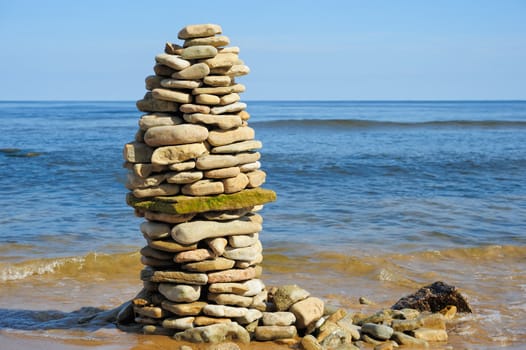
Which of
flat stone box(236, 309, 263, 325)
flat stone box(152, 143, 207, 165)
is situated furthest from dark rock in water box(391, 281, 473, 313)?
flat stone box(152, 143, 207, 165)

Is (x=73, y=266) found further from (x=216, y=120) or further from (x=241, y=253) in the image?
(x=216, y=120)

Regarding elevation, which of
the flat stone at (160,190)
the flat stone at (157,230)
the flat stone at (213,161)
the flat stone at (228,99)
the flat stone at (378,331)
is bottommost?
the flat stone at (378,331)

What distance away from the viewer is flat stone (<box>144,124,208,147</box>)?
8664 millimetres

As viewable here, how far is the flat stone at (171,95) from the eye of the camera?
8781 mm

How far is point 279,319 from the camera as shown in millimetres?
9062

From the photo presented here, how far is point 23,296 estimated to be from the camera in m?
11.7

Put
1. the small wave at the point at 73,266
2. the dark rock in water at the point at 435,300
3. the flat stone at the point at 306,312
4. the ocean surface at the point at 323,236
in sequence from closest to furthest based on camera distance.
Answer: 1. the flat stone at the point at 306,312
2. the dark rock in water at the point at 435,300
3. the ocean surface at the point at 323,236
4. the small wave at the point at 73,266

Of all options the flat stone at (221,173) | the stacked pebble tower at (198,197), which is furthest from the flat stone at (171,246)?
the flat stone at (221,173)

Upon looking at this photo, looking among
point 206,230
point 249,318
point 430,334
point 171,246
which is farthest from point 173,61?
point 430,334

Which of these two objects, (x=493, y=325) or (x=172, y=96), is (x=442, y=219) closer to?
(x=493, y=325)

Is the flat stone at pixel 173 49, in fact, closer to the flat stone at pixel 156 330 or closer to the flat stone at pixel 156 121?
the flat stone at pixel 156 121

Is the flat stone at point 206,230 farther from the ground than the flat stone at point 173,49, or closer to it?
closer to it

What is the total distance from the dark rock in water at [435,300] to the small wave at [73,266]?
5.59 meters

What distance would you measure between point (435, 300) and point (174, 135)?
15.5 feet
